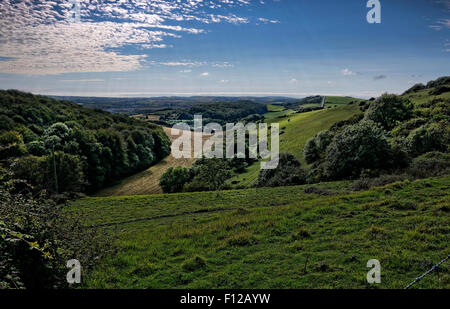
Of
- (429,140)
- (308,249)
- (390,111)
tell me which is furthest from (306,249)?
(390,111)

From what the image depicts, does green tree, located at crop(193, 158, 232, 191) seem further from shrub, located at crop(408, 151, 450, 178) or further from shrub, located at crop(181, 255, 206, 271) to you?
shrub, located at crop(181, 255, 206, 271)

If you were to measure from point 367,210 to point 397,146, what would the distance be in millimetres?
21486

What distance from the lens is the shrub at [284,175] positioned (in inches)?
1421

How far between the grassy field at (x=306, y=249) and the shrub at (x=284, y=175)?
752 inches

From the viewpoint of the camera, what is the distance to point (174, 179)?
5275 centimetres

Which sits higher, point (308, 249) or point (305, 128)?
point (305, 128)

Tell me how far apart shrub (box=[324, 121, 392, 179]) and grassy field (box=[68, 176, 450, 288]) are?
1356cm

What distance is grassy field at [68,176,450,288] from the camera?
7.88 metres

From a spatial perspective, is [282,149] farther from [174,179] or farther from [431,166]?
[431,166]

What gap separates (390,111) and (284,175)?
85.1ft

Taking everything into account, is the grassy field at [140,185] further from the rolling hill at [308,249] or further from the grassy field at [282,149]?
the rolling hill at [308,249]

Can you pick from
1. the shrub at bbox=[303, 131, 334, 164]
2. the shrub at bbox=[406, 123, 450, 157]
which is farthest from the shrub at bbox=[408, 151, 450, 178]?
the shrub at bbox=[303, 131, 334, 164]
